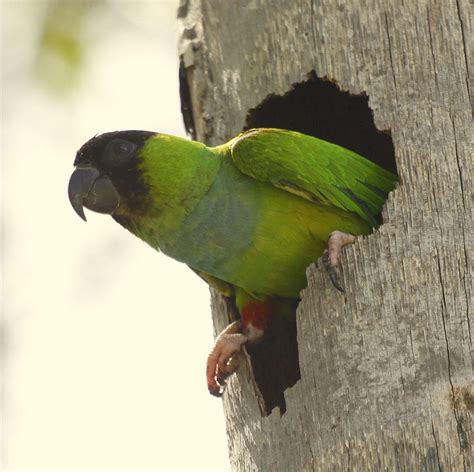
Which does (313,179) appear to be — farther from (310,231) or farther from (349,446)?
(349,446)

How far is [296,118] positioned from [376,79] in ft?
3.20

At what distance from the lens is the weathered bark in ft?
11.7

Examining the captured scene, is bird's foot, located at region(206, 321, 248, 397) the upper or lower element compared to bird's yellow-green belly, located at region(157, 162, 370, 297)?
lower

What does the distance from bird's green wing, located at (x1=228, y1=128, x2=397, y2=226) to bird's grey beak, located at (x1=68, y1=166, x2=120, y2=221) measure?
26.9 inches

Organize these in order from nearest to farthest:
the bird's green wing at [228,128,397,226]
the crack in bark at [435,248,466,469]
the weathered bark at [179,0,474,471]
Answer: the crack in bark at [435,248,466,469]
the weathered bark at [179,0,474,471]
the bird's green wing at [228,128,397,226]

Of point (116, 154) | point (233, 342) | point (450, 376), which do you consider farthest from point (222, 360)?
point (450, 376)

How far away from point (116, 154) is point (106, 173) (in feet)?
Answer: 0.36

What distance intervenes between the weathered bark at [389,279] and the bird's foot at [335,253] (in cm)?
4

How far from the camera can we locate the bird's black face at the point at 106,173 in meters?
4.59

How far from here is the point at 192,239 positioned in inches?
178

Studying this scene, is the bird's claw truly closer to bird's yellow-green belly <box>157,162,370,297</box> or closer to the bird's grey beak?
bird's yellow-green belly <box>157,162,370,297</box>

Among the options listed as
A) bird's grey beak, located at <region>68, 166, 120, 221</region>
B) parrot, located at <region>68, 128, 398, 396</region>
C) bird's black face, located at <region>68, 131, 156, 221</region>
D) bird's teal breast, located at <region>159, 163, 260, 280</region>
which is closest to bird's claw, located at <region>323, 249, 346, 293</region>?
parrot, located at <region>68, 128, 398, 396</region>

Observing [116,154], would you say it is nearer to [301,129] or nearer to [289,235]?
[289,235]

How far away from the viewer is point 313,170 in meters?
4.27
